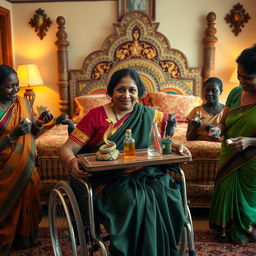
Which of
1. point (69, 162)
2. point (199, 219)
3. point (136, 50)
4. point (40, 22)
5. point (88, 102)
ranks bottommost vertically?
point (199, 219)

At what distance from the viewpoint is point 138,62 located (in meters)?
4.17

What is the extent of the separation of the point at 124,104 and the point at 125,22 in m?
2.60

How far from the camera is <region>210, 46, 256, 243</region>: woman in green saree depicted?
199cm

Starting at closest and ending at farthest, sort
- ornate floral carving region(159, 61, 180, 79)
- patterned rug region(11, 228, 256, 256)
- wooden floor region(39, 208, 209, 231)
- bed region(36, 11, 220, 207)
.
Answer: patterned rug region(11, 228, 256, 256), wooden floor region(39, 208, 209, 231), bed region(36, 11, 220, 207), ornate floral carving region(159, 61, 180, 79)

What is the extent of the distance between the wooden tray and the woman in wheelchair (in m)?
0.07

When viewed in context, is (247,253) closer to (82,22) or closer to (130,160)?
(130,160)

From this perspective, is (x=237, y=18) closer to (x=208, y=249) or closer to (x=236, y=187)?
(x=236, y=187)

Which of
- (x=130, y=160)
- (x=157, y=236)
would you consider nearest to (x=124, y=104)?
(x=130, y=160)

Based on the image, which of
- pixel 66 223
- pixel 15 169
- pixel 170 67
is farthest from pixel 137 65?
pixel 66 223

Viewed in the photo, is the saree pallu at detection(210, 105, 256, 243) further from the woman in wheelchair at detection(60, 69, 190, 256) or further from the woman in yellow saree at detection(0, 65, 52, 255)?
the woman in yellow saree at detection(0, 65, 52, 255)

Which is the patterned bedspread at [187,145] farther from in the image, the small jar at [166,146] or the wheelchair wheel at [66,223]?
the small jar at [166,146]

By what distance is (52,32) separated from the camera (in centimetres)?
422

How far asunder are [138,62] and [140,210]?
2.98 metres

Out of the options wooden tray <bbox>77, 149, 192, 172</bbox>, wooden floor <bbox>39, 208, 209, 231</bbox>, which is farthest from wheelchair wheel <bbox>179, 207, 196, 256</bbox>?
wooden floor <bbox>39, 208, 209, 231</bbox>
